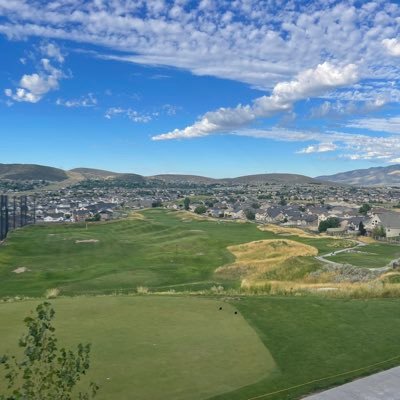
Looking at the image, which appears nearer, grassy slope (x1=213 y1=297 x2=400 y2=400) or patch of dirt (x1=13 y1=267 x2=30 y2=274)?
grassy slope (x1=213 y1=297 x2=400 y2=400)

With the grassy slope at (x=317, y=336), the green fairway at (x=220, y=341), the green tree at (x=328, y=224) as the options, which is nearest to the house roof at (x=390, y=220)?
the green tree at (x=328, y=224)

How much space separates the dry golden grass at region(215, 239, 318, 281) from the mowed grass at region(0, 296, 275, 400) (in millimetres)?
24041

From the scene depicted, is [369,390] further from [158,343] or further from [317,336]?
[158,343]

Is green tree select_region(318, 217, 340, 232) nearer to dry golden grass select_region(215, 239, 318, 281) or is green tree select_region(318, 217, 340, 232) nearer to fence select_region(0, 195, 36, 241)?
dry golden grass select_region(215, 239, 318, 281)

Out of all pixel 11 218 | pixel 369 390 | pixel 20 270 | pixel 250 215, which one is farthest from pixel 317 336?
pixel 250 215

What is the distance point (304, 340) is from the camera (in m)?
18.2

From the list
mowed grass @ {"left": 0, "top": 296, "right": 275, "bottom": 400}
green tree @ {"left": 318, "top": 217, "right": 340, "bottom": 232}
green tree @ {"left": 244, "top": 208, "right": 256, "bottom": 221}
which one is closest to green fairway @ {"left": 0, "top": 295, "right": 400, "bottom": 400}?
mowed grass @ {"left": 0, "top": 296, "right": 275, "bottom": 400}

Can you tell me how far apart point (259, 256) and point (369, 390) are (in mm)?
48538

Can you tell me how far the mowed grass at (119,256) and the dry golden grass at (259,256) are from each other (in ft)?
5.23

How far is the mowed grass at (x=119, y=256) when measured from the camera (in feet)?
149

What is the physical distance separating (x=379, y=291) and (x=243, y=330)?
473 inches

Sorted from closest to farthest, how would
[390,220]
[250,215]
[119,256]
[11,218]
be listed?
1. [119,256]
2. [390,220]
3. [11,218]
4. [250,215]

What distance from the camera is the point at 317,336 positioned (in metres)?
18.8

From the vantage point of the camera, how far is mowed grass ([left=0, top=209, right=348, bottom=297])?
149ft
